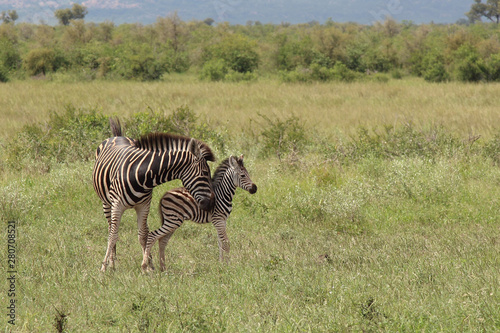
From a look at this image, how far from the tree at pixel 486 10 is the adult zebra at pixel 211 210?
293 ft

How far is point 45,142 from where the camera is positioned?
477 inches

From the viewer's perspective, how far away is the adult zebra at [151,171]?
5.48 meters

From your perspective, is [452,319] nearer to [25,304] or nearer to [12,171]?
[25,304]

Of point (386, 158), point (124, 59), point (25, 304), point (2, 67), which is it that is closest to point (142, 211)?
point (25, 304)

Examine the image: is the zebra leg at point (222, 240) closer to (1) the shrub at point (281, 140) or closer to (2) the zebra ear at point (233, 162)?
(2) the zebra ear at point (233, 162)

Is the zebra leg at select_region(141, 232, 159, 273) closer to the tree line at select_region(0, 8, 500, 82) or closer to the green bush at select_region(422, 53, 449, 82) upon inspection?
→ the tree line at select_region(0, 8, 500, 82)

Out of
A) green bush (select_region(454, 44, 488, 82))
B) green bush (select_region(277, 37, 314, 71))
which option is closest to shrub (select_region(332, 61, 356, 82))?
green bush (select_region(277, 37, 314, 71))

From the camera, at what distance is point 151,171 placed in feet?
18.0

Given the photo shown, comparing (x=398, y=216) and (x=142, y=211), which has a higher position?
(x=142, y=211)

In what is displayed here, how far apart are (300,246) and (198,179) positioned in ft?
6.37

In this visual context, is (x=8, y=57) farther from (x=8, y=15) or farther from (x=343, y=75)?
(x=8, y=15)

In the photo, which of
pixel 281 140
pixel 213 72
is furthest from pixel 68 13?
pixel 281 140

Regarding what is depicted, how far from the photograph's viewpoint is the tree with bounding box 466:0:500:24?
86.8 m

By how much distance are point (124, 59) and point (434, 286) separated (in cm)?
2453
